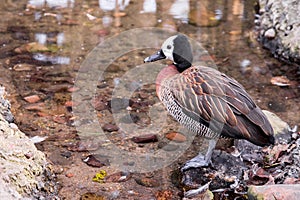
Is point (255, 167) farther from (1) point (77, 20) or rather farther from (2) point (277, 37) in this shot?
(1) point (77, 20)

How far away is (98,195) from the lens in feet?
13.9

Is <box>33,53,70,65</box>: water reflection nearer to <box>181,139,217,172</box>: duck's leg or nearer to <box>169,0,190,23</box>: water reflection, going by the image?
<box>169,0,190,23</box>: water reflection

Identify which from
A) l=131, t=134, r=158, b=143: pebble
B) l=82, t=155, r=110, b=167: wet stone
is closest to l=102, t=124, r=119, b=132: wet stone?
l=131, t=134, r=158, b=143: pebble

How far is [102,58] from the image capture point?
21.7 feet

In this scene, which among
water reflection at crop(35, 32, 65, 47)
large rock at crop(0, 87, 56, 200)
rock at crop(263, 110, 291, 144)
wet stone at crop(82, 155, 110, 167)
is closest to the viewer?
large rock at crop(0, 87, 56, 200)

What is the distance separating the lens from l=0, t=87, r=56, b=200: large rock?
11.7ft

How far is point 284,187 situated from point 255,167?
0.78 metres

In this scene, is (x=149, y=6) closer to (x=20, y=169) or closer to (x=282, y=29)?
(x=282, y=29)

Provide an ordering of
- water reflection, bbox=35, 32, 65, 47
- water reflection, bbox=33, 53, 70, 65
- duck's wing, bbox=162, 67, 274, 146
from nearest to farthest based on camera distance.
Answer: duck's wing, bbox=162, 67, 274, 146 < water reflection, bbox=33, 53, 70, 65 < water reflection, bbox=35, 32, 65, 47

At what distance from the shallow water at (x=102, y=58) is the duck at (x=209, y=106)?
59 centimetres

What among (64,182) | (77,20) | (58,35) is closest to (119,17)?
(77,20)

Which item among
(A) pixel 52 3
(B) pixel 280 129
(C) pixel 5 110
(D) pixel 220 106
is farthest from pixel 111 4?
(D) pixel 220 106

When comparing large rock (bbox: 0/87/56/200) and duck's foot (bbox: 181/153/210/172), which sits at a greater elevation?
large rock (bbox: 0/87/56/200)

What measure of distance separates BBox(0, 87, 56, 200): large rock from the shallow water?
284mm
